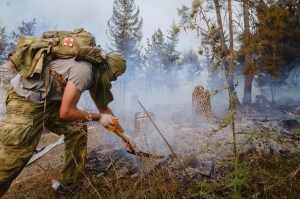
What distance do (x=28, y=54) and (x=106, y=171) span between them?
77.3 inches

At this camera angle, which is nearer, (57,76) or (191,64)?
(57,76)

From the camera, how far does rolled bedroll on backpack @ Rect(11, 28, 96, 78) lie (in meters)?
2.10

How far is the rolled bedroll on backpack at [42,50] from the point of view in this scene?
2102mm

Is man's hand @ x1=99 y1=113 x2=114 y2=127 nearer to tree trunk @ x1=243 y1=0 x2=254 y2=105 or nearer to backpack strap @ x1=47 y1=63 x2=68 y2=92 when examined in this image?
backpack strap @ x1=47 y1=63 x2=68 y2=92

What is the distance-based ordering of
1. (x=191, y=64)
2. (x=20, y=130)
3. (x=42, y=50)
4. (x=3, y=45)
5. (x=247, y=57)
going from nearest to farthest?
(x=20, y=130)
(x=42, y=50)
(x=247, y=57)
(x=3, y=45)
(x=191, y=64)

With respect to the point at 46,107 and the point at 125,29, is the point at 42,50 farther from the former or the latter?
the point at 125,29

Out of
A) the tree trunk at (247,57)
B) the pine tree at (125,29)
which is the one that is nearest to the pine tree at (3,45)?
the pine tree at (125,29)

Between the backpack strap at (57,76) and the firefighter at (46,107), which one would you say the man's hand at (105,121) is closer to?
the firefighter at (46,107)

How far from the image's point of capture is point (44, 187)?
2830 millimetres

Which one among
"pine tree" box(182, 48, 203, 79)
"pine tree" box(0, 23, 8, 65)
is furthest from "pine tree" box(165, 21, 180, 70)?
"pine tree" box(0, 23, 8, 65)

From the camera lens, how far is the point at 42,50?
217 centimetres

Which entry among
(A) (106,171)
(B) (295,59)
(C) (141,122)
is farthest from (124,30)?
(A) (106,171)

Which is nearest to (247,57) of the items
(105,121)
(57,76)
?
(105,121)

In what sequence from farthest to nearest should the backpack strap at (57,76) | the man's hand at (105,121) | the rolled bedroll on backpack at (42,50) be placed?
the man's hand at (105,121)
the backpack strap at (57,76)
the rolled bedroll on backpack at (42,50)
